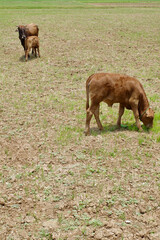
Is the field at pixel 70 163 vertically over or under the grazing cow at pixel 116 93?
under

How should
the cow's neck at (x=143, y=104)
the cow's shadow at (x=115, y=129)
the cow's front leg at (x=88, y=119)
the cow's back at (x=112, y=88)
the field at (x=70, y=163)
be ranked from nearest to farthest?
1. the field at (x=70, y=163)
2. the cow's back at (x=112, y=88)
3. the cow's front leg at (x=88, y=119)
4. the cow's neck at (x=143, y=104)
5. the cow's shadow at (x=115, y=129)

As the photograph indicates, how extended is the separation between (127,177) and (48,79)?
25.6 ft

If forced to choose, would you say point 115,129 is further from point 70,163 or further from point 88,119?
point 70,163

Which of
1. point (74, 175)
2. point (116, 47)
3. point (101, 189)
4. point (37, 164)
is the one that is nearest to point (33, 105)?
point (37, 164)

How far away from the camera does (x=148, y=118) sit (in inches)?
326

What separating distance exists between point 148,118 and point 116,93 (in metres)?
1.22

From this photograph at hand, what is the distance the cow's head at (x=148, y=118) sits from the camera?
8.23 metres

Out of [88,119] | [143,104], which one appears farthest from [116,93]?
[88,119]

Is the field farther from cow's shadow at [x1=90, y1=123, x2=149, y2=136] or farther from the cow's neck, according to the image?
the cow's neck

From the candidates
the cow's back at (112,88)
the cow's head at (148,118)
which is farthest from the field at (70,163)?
the cow's back at (112,88)


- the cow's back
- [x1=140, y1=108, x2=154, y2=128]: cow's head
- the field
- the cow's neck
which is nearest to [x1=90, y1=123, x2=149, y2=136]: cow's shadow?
the field

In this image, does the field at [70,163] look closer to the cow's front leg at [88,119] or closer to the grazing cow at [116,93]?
the cow's front leg at [88,119]

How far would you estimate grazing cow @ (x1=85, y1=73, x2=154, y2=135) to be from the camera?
7.82m

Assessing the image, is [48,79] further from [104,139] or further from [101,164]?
[101,164]
